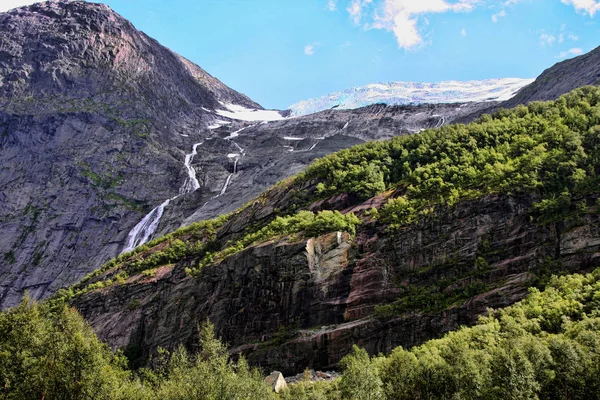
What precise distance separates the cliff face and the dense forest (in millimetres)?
1731

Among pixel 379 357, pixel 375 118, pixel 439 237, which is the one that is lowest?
pixel 379 357

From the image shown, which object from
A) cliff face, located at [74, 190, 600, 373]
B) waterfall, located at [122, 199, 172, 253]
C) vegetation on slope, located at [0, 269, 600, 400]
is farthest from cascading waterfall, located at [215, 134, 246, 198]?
vegetation on slope, located at [0, 269, 600, 400]

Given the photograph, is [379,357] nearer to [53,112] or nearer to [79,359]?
[79,359]

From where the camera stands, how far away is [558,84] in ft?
361

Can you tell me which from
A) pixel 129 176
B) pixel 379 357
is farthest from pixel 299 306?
pixel 129 176

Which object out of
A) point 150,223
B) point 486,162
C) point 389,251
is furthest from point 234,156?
point 389,251

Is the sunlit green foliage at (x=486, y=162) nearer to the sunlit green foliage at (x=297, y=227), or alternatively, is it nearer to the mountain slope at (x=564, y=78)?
the sunlit green foliage at (x=297, y=227)

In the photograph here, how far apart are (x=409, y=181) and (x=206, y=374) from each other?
1183 inches

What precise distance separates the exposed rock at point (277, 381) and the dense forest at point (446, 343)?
2.39 meters

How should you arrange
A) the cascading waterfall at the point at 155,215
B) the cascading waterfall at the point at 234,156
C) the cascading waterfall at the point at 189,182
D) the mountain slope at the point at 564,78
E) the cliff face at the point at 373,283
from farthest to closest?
the cascading waterfall at the point at 189,182
the cascading waterfall at the point at 234,156
the cascading waterfall at the point at 155,215
the mountain slope at the point at 564,78
the cliff face at the point at 373,283

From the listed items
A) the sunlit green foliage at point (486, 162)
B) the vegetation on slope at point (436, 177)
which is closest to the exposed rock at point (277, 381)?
the vegetation on slope at point (436, 177)

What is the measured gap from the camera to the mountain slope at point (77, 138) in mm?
116375

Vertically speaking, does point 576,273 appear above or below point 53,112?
below

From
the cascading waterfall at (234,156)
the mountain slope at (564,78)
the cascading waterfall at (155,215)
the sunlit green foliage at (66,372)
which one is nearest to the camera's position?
the sunlit green foliage at (66,372)
